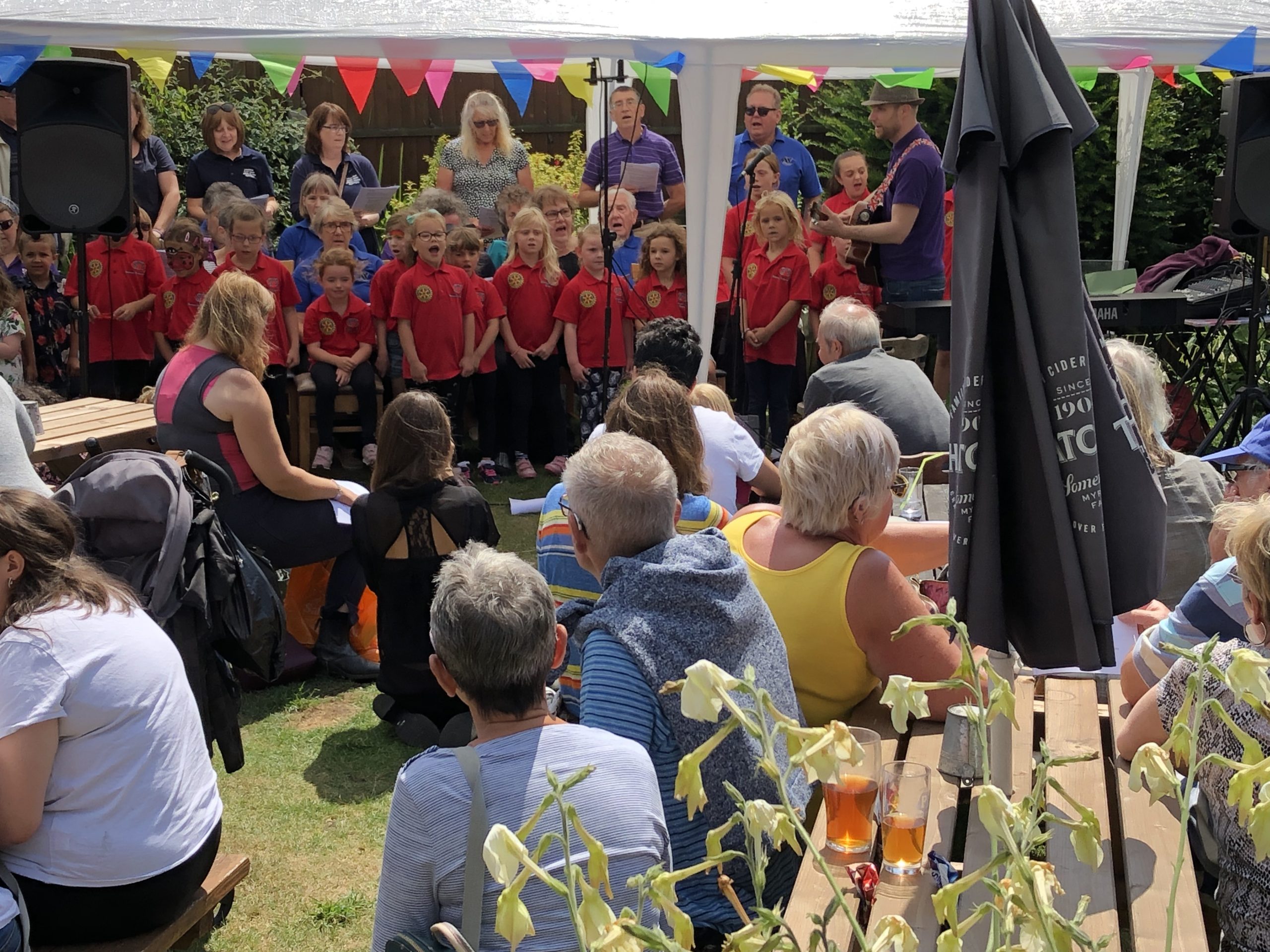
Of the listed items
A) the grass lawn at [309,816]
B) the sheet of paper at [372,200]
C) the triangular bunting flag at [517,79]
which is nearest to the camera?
the grass lawn at [309,816]

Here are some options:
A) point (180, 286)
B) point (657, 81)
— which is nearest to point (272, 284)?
point (180, 286)

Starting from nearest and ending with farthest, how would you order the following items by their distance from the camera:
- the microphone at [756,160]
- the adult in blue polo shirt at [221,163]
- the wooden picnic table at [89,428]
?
the wooden picnic table at [89,428], the microphone at [756,160], the adult in blue polo shirt at [221,163]

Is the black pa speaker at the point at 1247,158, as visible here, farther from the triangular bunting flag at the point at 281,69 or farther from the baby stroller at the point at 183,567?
the baby stroller at the point at 183,567

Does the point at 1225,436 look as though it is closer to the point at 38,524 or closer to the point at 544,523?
the point at 544,523

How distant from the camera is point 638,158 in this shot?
882cm

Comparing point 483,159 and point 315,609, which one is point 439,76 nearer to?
point 483,159

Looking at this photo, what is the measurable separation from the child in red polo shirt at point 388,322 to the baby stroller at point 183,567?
409 centimetres

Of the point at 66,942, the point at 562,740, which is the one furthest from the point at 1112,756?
the point at 66,942

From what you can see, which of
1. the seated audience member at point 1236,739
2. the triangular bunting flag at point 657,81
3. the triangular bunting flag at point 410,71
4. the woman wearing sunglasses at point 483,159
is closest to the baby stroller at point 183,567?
the seated audience member at point 1236,739

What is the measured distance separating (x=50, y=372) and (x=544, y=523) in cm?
524

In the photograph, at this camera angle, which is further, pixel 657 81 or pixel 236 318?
pixel 657 81

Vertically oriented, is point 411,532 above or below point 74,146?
below

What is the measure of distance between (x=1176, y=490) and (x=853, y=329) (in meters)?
1.65

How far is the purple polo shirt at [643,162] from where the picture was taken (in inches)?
344
